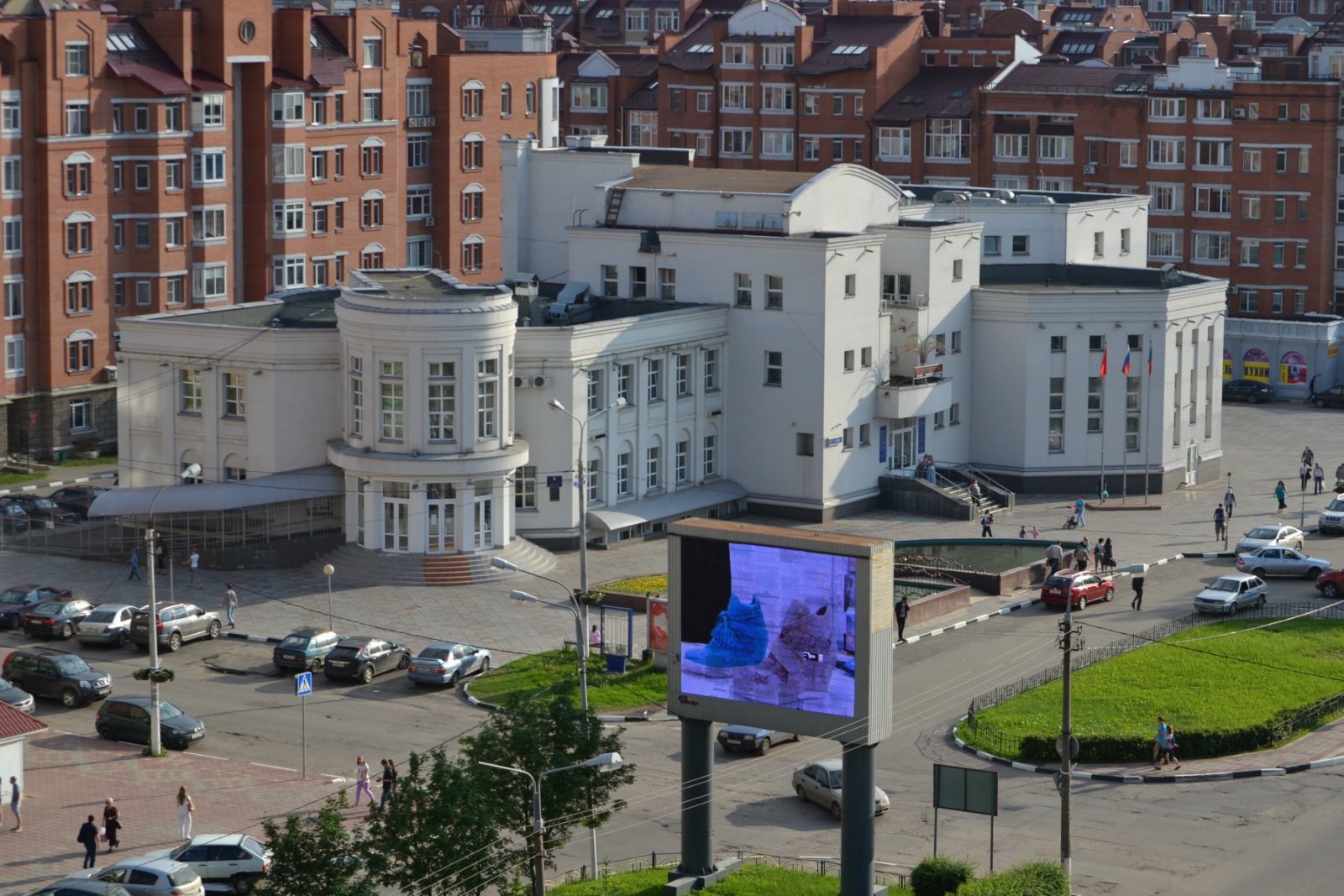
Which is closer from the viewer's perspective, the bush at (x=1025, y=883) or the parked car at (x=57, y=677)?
the bush at (x=1025, y=883)

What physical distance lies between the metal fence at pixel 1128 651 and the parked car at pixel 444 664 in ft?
47.8

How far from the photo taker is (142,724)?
6394 cm

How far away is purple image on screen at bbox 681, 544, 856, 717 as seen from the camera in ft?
157

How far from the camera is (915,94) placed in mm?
145750

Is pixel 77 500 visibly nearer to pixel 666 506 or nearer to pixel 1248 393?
pixel 666 506

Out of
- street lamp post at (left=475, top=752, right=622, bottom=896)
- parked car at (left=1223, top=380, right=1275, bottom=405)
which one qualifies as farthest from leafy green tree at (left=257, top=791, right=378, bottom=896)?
parked car at (left=1223, top=380, right=1275, bottom=405)

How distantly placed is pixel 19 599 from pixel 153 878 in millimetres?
27711

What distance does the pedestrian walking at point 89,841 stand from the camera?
177 ft

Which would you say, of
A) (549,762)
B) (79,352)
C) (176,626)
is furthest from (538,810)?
(79,352)

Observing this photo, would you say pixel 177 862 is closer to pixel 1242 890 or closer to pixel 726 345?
pixel 1242 890

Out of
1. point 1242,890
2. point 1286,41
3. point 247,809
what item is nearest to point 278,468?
point 247,809

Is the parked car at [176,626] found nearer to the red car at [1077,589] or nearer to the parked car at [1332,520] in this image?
the red car at [1077,589]

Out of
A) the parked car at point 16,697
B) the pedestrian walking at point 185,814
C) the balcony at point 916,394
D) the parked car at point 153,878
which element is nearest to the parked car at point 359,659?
the parked car at point 16,697

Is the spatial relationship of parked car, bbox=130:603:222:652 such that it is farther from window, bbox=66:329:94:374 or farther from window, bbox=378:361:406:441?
window, bbox=66:329:94:374
